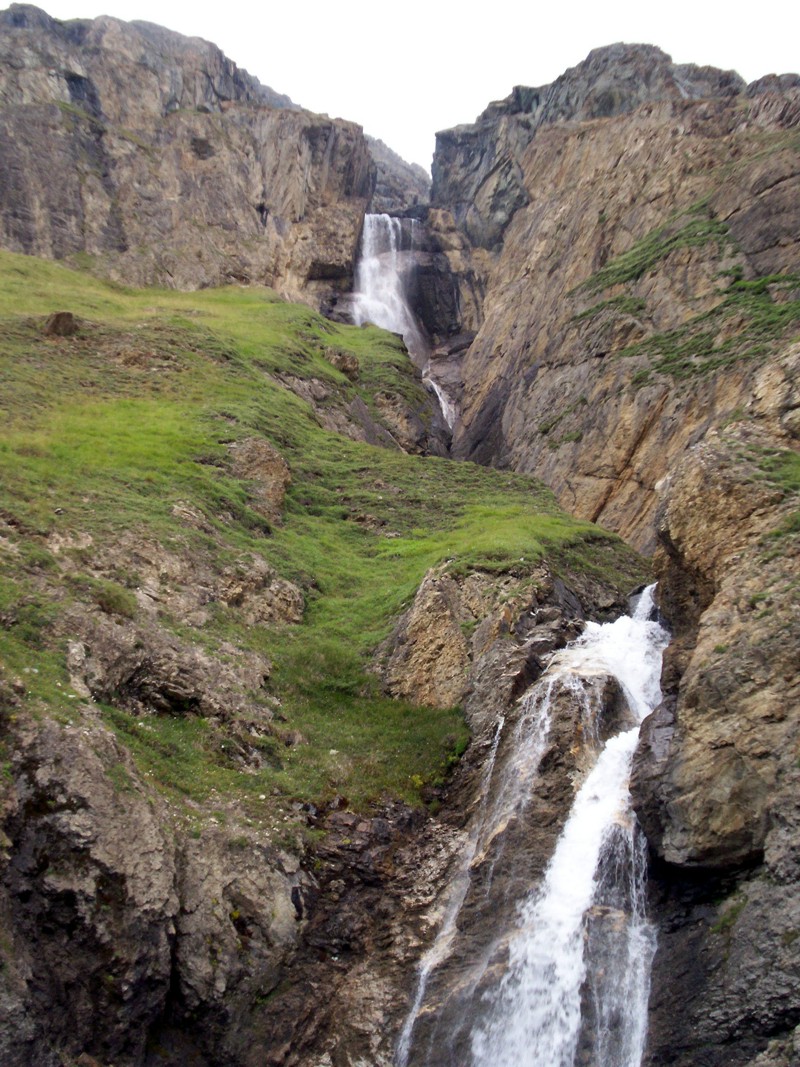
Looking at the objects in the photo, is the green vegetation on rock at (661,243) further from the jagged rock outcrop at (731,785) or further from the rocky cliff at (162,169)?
the rocky cliff at (162,169)

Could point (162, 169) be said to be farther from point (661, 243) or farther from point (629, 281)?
point (661, 243)

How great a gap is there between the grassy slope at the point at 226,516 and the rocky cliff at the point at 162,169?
1086 cm

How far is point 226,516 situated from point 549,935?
1794cm

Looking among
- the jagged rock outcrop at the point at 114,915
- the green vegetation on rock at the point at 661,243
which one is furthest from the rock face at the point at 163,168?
the jagged rock outcrop at the point at 114,915

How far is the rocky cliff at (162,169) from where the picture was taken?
5988cm

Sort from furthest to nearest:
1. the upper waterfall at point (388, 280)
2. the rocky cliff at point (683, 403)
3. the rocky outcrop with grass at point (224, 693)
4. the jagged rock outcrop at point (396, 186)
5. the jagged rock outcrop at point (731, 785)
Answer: the jagged rock outcrop at point (396, 186)
the upper waterfall at point (388, 280)
the rocky outcrop with grass at point (224, 693)
the rocky cliff at point (683, 403)
the jagged rock outcrop at point (731, 785)

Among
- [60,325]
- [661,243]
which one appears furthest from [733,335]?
[60,325]

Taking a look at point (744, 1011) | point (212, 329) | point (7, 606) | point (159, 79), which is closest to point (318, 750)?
point (7, 606)

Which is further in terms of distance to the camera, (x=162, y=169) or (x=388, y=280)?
(x=388, y=280)

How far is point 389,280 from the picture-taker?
7569cm

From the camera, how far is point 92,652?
18016mm

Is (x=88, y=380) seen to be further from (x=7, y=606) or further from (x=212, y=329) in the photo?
(x=7, y=606)

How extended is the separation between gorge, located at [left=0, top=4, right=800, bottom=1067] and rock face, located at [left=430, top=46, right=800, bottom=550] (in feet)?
0.92

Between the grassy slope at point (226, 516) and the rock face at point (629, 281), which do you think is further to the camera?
the rock face at point (629, 281)
